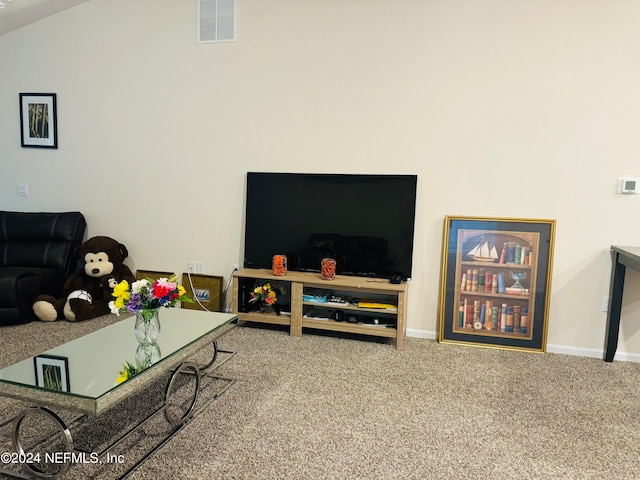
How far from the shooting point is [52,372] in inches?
83.0

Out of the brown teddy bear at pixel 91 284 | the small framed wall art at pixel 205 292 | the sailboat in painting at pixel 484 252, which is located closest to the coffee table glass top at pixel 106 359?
the small framed wall art at pixel 205 292

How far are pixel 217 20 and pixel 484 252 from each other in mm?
2940

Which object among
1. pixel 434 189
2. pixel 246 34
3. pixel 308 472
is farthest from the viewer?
pixel 246 34

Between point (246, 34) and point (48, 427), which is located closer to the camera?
point (48, 427)

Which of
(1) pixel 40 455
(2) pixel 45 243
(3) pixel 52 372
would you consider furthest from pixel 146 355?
(2) pixel 45 243

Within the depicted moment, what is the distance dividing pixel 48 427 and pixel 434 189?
116 inches

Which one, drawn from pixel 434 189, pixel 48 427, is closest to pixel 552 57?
pixel 434 189

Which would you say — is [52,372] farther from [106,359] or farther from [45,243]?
[45,243]

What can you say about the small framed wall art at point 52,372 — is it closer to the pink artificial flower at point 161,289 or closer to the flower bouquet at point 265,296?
the pink artificial flower at point 161,289

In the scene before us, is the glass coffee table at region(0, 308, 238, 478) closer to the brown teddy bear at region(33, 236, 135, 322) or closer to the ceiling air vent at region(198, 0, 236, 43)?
the brown teddy bear at region(33, 236, 135, 322)

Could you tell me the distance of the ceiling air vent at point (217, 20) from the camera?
4.02 meters

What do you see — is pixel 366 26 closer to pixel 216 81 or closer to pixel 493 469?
pixel 216 81

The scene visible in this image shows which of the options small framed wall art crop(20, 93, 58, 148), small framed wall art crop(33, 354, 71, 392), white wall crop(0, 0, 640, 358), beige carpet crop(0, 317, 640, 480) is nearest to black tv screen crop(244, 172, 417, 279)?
white wall crop(0, 0, 640, 358)

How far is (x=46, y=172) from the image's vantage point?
4.64 meters
